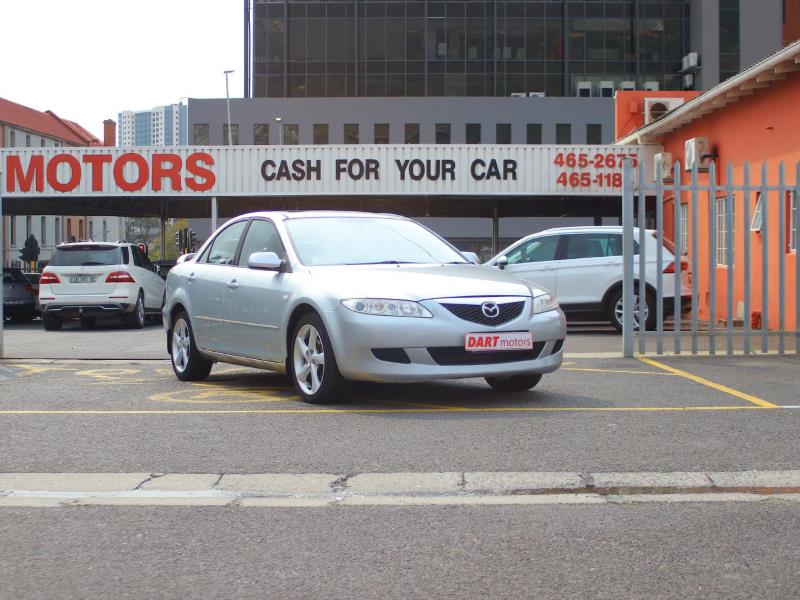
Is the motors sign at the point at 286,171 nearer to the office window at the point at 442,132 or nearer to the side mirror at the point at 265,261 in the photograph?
the side mirror at the point at 265,261

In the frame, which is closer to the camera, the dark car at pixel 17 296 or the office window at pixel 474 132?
the dark car at pixel 17 296

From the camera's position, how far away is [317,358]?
27.8 ft

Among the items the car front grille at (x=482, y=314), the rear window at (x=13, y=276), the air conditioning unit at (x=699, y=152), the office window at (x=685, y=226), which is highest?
the air conditioning unit at (x=699, y=152)

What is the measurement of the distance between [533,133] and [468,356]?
6085 centimetres

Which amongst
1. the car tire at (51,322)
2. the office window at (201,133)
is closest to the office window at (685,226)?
the car tire at (51,322)

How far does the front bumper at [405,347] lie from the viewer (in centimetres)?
809

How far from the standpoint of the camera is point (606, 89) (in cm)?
6750

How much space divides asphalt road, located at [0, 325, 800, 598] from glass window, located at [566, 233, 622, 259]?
6.73 metres

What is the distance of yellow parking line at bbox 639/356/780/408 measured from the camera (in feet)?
28.1

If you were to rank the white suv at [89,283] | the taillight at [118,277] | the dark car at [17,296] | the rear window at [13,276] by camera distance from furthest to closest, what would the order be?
Answer: the rear window at [13,276] < the dark car at [17,296] < the taillight at [118,277] < the white suv at [89,283]

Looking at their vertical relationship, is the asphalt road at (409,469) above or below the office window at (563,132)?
below

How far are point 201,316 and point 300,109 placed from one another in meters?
59.1

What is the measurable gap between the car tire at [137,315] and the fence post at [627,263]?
12.8 m

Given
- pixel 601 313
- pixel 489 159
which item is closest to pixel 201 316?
pixel 601 313
